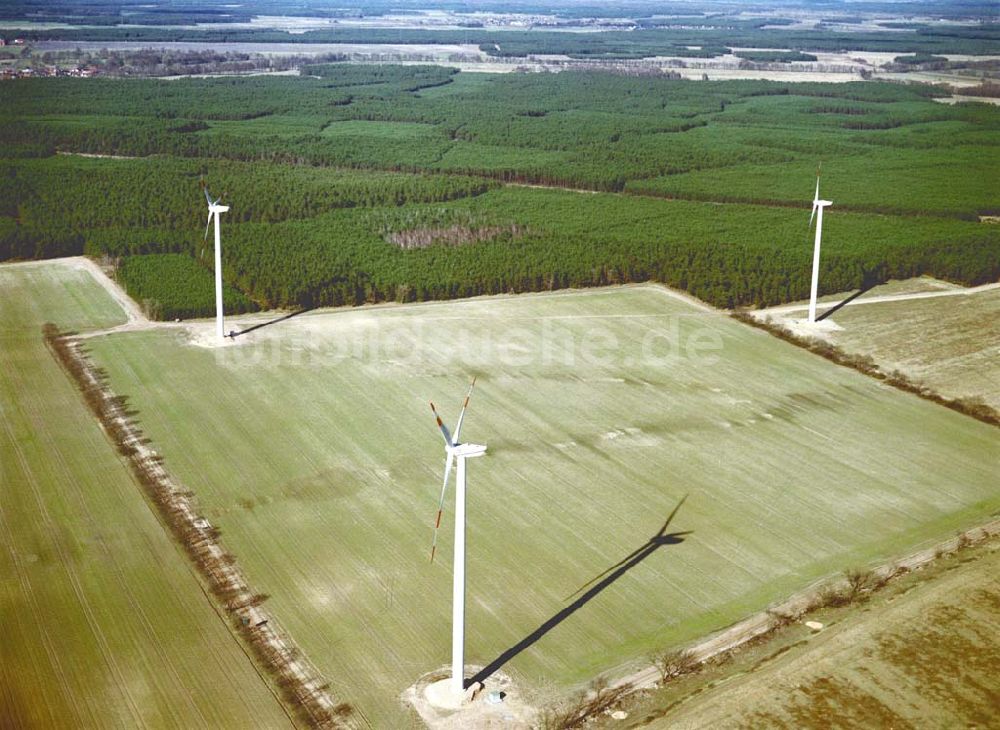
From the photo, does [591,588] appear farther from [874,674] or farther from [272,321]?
[272,321]

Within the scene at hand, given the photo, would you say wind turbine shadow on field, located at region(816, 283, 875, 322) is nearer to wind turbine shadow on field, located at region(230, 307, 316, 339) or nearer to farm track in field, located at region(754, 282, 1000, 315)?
farm track in field, located at region(754, 282, 1000, 315)

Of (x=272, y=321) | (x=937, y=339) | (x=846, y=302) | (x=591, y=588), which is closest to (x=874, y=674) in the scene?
(x=591, y=588)

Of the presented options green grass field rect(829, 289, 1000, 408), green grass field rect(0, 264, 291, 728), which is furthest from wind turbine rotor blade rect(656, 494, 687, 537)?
green grass field rect(829, 289, 1000, 408)

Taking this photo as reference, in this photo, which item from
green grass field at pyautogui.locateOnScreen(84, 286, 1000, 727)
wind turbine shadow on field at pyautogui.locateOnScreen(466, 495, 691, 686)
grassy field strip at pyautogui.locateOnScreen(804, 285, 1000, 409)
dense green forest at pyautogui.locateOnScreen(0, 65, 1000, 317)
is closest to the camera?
wind turbine shadow on field at pyautogui.locateOnScreen(466, 495, 691, 686)

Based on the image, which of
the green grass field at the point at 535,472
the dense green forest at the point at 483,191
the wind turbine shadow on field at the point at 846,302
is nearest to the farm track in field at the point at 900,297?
the wind turbine shadow on field at the point at 846,302

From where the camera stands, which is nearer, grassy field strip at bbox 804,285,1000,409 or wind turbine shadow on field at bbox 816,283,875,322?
grassy field strip at bbox 804,285,1000,409

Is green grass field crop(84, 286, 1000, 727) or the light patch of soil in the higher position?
green grass field crop(84, 286, 1000, 727)

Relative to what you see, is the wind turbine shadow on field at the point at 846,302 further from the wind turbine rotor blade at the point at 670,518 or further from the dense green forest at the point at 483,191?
the wind turbine rotor blade at the point at 670,518
